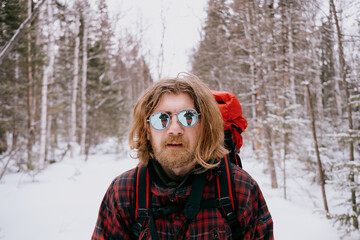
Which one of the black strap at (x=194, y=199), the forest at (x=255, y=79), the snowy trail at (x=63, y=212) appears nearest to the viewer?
the black strap at (x=194, y=199)

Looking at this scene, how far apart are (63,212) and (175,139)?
14.1 ft

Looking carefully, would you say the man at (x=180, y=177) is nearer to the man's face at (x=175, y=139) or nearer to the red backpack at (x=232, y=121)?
the man's face at (x=175, y=139)

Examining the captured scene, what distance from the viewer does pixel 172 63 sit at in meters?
11.9

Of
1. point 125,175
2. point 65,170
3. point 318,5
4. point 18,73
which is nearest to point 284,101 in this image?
point 318,5

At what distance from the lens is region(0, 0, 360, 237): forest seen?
13.9 ft

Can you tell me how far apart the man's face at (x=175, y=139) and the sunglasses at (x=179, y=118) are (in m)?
0.03

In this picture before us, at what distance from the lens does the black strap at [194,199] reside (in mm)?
1351

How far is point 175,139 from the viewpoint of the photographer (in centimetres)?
154

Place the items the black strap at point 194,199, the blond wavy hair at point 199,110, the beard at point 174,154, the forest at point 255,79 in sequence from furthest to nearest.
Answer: the forest at point 255,79, the blond wavy hair at point 199,110, the beard at point 174,154, the black strap at point 194,199

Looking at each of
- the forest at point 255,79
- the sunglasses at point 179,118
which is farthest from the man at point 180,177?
the forest at point 255,79

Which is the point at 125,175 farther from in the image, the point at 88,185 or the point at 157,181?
the point at 88,185

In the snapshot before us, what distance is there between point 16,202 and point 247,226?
5.30 metres

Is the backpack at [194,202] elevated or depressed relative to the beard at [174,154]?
depressed

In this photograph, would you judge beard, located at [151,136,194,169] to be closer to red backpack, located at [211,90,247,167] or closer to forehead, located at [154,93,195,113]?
forehead, located at [154,93,195,113]
